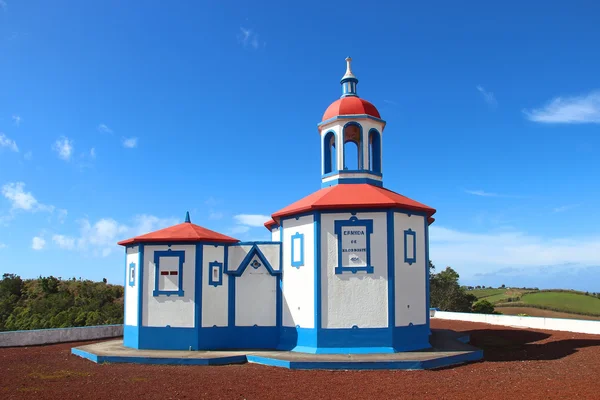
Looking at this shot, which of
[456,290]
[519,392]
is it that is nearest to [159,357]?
[519,392]

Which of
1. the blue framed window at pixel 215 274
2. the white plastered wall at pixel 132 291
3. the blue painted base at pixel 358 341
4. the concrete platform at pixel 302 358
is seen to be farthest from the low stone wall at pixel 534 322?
the white plastered wall at pixel 132 291

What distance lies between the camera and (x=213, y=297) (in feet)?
57.7

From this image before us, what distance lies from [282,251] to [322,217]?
7.57ft

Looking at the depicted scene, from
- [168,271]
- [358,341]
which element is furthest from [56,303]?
[358,341]

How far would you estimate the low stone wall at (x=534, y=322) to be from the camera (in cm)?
2119

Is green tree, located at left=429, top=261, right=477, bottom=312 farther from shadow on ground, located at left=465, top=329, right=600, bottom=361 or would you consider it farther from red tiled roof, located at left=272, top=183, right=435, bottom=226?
red tiled roof, located at left=272, top=183, right=435, bottom=226

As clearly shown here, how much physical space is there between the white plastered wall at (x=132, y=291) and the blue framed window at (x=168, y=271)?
30.8 inches

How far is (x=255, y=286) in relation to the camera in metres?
17.9

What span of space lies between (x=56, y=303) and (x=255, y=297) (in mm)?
29049

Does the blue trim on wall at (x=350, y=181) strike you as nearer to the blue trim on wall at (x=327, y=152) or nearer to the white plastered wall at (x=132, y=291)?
the blue trim on wall at (x=327, y=152)

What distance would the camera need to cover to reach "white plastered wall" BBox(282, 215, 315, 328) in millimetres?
16406

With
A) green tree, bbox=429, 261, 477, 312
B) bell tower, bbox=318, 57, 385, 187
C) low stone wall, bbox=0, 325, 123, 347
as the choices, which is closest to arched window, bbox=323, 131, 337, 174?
bell tower, bbox=318, 57, 385, 187

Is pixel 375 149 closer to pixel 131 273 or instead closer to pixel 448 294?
Result: pixel 131 273

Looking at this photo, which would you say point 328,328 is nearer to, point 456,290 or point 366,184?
point 366,184
